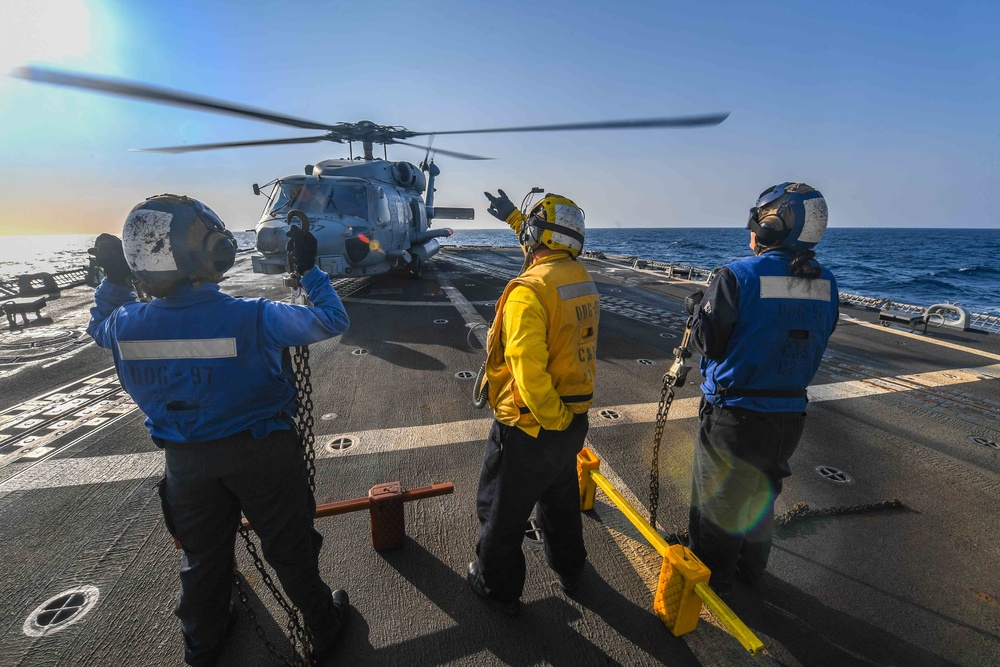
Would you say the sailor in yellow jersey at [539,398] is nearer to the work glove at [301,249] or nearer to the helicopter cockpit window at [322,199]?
the work glove at [301,249]

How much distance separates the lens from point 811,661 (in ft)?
7.77

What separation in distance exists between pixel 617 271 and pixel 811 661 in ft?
58.7

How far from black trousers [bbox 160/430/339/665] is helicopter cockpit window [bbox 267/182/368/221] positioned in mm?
10434

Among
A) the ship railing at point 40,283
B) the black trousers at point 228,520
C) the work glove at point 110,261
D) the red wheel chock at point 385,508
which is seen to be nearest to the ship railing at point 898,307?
the red wheel chock at point 385,508

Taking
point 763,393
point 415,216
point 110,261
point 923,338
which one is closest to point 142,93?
point 110,261

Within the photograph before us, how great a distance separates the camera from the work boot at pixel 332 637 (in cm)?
230

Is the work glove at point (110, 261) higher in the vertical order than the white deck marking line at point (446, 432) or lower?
higher

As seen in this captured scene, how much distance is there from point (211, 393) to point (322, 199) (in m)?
10.8

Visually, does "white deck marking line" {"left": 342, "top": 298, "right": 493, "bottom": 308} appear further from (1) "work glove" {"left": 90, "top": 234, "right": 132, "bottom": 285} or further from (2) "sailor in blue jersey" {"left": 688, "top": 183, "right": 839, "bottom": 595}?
(2) "sailor in blue jersey" {"left": 688, "top": 183, "right": 839, "bottom": 595}

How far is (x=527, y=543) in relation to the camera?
320 centimetres

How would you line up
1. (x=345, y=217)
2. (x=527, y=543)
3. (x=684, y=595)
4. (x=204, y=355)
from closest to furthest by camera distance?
(x=204, y=355)
(x=684, y=595)
(x=527, y=543)
(x=345, y=217)

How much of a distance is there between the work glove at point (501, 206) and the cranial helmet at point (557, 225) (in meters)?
0.35

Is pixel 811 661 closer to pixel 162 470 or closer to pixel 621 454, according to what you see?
pixel 621 454

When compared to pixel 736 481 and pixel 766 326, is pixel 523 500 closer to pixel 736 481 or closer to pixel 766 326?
pixel 736 481
